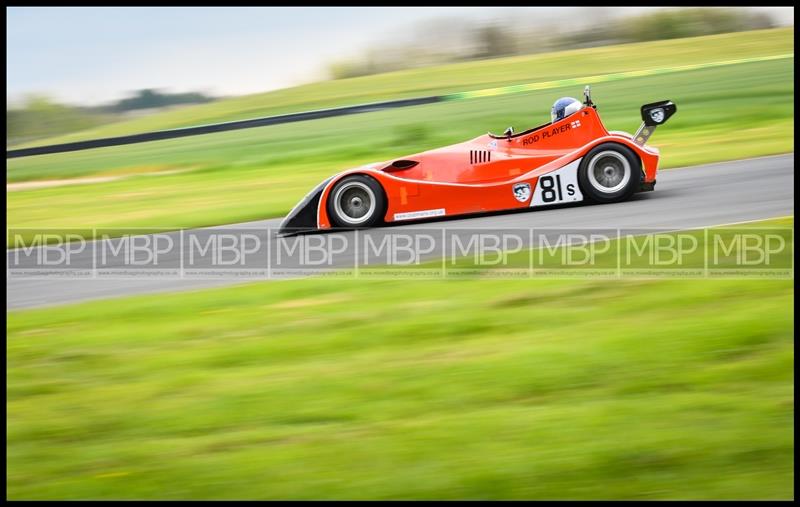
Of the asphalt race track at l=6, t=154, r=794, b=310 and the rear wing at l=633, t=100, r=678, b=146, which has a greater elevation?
the rear wing at l=633, t=100, r=678, b=146

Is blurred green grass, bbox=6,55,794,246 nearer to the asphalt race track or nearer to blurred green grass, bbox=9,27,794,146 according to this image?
the asphalt race track

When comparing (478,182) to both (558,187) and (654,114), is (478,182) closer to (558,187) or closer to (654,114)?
(558,187)

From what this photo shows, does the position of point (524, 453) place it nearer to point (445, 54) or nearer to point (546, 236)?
point (546, 236)

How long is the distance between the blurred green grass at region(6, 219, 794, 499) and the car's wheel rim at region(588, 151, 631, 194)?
2877mm

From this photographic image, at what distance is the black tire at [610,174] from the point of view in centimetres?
896

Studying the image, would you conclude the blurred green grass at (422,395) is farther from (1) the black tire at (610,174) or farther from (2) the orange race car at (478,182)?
(1) the black tire at (610,174)

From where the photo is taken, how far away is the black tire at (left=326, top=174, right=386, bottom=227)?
891 cm

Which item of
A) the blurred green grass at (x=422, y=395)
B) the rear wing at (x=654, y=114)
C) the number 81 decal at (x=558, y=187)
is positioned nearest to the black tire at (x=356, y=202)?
the number 81 decal at (x=558, y=187)

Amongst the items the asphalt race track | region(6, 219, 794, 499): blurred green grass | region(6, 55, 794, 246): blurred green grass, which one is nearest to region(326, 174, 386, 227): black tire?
the asphalt race track

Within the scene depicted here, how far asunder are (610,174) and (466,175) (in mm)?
1566

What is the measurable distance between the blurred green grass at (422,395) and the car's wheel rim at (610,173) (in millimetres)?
2877

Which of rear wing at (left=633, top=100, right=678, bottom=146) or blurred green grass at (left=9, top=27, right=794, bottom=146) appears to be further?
blurred green grass at (left=9, top=27, right=794, bottom=146)

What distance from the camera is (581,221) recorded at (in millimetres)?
8492

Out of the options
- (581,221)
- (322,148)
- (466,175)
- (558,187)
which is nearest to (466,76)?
(322,148)
